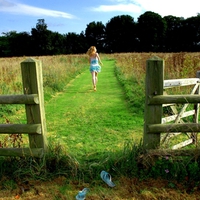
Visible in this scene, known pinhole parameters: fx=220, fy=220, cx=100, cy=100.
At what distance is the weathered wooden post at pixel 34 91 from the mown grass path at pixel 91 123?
25.2 inches

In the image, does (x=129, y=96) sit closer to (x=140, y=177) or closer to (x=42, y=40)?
(x=140, y=177)

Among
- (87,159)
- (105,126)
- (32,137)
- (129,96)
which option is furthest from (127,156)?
(129,96)

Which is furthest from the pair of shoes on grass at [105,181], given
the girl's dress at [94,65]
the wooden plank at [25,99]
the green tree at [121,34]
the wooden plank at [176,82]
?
the green tree at [121,34]

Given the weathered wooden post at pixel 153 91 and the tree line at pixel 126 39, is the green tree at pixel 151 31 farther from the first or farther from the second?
the weathered wooden post at pixel 153 91

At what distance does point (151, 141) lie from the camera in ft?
9.61

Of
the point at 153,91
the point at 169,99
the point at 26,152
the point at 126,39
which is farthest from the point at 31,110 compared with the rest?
the point at 126,39

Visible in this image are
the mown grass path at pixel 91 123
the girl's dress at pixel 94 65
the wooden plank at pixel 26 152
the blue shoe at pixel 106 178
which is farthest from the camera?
the girl's dress at pixel 94 65

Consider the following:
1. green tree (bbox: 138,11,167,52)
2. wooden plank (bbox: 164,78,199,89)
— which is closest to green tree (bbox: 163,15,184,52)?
green tree (bbox: 138,11,167,52)

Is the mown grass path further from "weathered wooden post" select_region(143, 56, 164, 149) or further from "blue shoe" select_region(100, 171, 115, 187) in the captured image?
"blue shoe" select_region(100, 171, 115, 187)

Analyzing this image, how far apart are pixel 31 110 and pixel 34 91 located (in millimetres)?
260

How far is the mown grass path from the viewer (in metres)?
4.05

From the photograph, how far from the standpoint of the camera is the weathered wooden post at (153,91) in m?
2.74

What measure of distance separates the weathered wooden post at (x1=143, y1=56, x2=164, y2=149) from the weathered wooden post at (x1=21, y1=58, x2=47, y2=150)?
1.38 meters

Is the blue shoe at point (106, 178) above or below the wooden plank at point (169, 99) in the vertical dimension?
below
